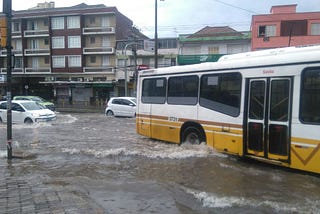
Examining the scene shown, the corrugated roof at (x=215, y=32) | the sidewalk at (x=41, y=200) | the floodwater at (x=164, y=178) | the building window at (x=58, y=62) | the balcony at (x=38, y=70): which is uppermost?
the corrugated roof at (x=215, y=32)

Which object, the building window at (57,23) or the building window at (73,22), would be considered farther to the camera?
the building window at (57,23)

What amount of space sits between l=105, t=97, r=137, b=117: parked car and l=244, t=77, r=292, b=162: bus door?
73.6 ft

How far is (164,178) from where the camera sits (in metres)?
9.65

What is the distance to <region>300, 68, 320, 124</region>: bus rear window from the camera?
9.10 metres

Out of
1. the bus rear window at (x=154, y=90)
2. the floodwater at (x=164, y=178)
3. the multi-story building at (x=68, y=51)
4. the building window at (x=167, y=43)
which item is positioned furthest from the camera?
the multi-story building at (x=68, y=51)

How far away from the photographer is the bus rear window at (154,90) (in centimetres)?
1495

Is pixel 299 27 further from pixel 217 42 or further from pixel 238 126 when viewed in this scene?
pixel 238 126

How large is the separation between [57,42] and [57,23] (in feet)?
9.83

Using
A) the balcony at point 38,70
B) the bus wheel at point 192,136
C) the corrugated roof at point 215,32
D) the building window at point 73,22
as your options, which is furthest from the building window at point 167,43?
the bus wheel at point 192,136

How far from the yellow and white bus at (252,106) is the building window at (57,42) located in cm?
5574

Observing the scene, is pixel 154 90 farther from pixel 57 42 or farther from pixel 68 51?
pixel 57 42

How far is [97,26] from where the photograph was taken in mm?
65938

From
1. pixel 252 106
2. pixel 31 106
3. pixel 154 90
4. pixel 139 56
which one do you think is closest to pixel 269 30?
pixel 139 56

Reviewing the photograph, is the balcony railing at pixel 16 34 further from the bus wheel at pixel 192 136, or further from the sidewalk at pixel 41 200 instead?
the sidewalk at pixel 41 200
